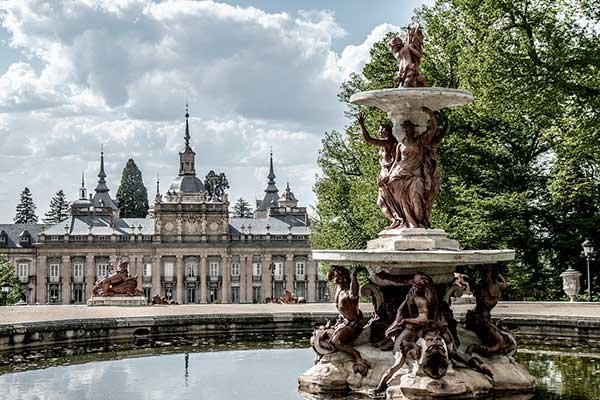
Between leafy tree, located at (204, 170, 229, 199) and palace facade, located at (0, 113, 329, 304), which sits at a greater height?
leafy tree, located at (204, 170, 229, 199)

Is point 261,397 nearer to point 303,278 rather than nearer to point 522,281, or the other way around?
point 522,281

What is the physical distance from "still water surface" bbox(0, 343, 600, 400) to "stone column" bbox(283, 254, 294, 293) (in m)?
87.0

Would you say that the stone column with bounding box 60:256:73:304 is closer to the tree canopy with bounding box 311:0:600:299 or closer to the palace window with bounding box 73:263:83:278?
the palace window with bounding box 73:263:83:278

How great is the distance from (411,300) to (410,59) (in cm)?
402

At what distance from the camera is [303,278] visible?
103 m

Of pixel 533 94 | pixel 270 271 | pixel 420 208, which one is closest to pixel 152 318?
pixel 420 208

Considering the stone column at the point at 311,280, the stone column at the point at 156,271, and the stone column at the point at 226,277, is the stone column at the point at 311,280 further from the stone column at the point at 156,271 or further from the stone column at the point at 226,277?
the stone column at the point at 156,271

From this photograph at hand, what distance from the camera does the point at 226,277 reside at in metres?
102

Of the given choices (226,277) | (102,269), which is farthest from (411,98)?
(102,269)

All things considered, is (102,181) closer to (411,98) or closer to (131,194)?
(131,194)

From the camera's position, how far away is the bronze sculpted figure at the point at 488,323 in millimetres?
11234

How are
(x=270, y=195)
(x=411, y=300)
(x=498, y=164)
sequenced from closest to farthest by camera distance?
1. (x=411, y=300)
2. (x=498, y=164)
3. (x=270, y=195)

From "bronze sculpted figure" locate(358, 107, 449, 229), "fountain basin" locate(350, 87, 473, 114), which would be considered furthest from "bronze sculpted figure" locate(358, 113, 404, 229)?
"fountain basin" locate(350, 87, 473, 114)

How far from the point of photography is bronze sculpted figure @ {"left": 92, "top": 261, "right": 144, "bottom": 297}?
91.2 feet
